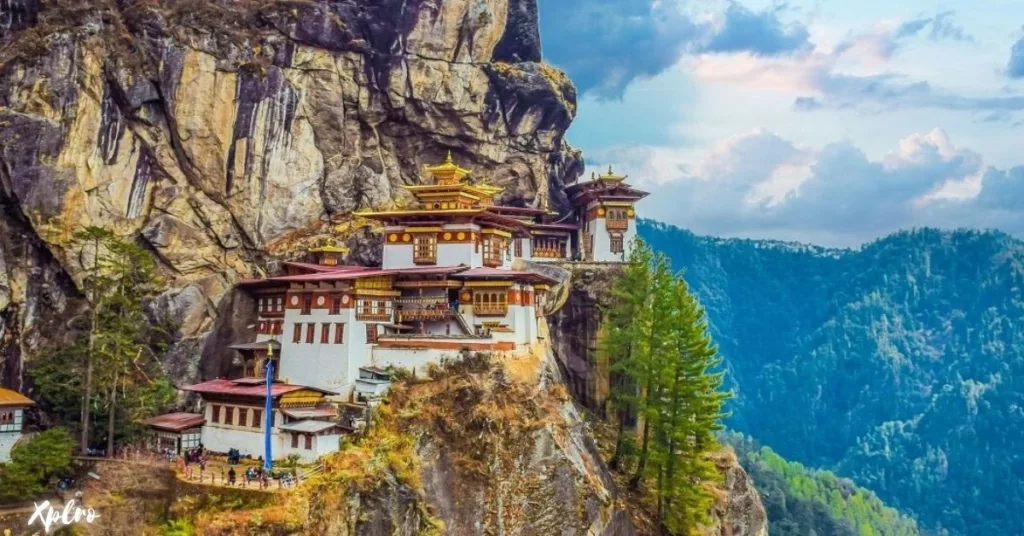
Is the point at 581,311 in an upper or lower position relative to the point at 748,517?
upper

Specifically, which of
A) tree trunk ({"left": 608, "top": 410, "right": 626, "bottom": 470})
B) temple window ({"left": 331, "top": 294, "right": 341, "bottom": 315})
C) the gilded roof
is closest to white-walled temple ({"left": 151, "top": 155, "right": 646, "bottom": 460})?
temple window ({"left": 331, "top": 294, "right": 341, "bottom": 315})

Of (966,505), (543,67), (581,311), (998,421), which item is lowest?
(966,505)

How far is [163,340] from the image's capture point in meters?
51.0

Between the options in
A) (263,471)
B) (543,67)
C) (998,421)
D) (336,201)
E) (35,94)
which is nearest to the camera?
(263,471)

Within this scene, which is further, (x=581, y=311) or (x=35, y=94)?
(x=581, y=311)

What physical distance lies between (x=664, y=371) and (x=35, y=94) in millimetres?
37002

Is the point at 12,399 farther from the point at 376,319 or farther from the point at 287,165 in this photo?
the point at 287,165

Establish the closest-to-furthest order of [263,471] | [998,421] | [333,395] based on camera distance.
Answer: [263,471] < [333,395] < [998,421]

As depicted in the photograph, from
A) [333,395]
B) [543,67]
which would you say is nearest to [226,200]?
[333,395]

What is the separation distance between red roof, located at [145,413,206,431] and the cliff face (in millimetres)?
4774

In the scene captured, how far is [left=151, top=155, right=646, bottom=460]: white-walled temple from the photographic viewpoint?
43625 mm

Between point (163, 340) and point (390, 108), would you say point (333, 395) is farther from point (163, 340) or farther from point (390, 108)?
point (390, 108)

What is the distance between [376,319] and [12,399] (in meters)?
18.0

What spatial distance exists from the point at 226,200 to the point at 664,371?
2830cm
